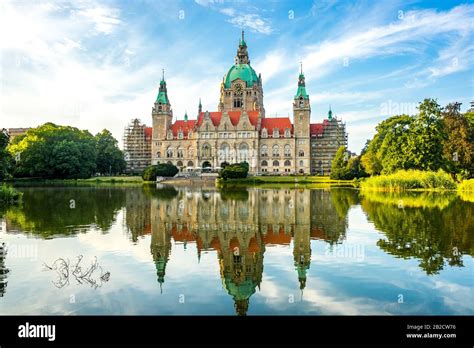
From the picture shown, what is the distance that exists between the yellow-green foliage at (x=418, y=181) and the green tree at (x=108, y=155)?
55.1 m

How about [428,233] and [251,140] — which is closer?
[428,233]

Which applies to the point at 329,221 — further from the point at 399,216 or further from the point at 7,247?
the point at 7,247

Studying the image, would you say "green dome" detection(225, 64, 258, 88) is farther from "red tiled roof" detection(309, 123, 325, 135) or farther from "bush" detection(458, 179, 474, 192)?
"bush" detection(458, 179, 474, 192)

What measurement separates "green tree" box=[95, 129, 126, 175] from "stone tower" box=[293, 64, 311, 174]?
37314 millimetres

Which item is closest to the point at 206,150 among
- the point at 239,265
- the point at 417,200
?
the point at 417,200

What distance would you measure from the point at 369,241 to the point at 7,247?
1138 cm

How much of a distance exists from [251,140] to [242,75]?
20.5 m

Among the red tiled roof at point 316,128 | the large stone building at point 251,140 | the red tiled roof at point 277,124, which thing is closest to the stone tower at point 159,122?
the large stone building at point 251,140

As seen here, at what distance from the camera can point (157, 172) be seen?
7262 centimetres

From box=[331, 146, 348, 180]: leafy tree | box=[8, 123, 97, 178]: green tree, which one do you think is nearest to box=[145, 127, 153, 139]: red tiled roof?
box=[8, 123, 97, 178]: green tree

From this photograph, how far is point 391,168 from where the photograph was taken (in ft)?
158

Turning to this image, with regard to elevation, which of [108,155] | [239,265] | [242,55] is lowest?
[239,265]

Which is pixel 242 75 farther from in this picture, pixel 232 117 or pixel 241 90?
pixel 232 117

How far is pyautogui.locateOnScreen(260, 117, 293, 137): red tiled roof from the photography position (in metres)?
96.8
